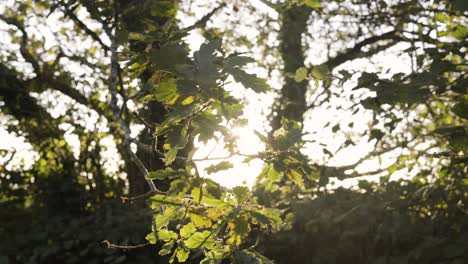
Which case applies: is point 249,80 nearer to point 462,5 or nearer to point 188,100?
point 188,100

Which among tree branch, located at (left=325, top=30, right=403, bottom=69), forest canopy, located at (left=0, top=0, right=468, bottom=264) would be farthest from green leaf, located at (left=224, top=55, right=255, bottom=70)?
A: tree branch, located at (left=325, top=30, right=403, bottom=69)

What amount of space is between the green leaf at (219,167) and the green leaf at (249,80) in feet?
1.44

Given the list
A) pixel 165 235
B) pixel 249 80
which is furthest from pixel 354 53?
pixel 249 80

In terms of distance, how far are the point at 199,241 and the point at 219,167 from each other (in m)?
0.32

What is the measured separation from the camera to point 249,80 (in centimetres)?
170

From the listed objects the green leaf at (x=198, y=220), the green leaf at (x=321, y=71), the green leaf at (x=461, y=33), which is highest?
the green leaf at (x=461, y=33)

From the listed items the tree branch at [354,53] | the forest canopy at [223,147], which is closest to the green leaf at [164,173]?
the forest canopy at [223,147]

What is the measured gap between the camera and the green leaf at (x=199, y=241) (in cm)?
200

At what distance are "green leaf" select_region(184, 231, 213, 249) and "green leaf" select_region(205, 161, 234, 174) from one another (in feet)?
0.86

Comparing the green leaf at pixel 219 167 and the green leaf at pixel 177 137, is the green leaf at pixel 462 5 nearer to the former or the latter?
the green leaf at pixel 219 167

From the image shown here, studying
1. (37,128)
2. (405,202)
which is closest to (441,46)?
(405,202)

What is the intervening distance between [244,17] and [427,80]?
551cm

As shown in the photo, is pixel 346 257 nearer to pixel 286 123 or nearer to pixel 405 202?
pixel 405 202

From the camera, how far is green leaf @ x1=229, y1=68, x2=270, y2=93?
168cm
